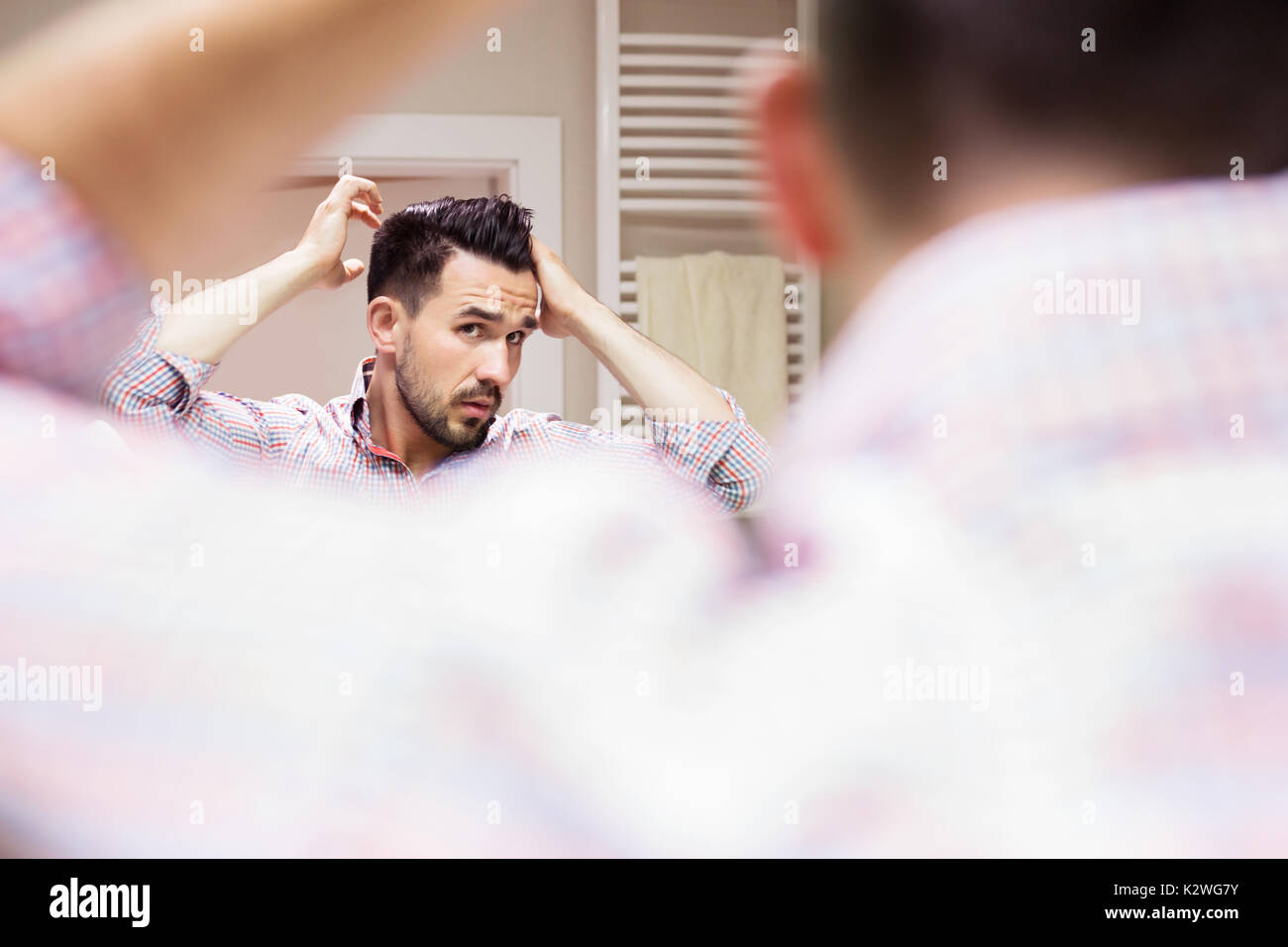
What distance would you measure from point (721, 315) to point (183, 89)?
0.49m

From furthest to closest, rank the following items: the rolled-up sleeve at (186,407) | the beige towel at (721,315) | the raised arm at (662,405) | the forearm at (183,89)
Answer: the beige towel at (721,315) → the raised arm at (662,405) → the rolled-up sleeve at (186,407) → the forearm at (183,89)

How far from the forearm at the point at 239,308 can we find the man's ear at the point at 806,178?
32cm

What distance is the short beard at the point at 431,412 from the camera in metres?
0.66

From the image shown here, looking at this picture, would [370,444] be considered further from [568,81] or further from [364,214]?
[568,81]

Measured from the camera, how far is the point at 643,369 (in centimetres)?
66

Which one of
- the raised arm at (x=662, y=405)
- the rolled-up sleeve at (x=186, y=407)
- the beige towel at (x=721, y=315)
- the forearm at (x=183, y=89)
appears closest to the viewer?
the forearm at (x=183, y=89)

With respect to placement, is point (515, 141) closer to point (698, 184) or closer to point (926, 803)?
point (698, 184)

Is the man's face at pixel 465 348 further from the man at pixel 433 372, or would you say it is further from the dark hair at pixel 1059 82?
the dark hair at pixel 1059 82

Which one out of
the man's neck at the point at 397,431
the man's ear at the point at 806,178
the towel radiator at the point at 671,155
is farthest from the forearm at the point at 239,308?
the man's ear at the point at 806,178

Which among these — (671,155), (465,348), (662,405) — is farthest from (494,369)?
(671,155)

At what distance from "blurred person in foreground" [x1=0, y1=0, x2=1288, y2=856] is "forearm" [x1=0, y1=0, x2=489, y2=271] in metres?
0.17

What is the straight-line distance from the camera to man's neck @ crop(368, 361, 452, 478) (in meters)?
0.64

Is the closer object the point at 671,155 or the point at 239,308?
the point at 239,308

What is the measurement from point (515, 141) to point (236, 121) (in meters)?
A: 0.40
